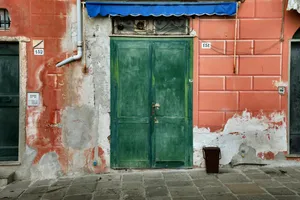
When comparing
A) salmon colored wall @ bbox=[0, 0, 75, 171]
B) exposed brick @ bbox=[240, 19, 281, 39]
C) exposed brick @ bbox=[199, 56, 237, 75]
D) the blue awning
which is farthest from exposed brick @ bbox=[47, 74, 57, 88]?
exposed brick @ bbox=[240, 19, 281, 39]

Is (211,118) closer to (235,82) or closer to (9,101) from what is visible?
(235,82)

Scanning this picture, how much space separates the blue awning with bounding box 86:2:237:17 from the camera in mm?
5582

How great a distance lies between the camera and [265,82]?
5.84 m

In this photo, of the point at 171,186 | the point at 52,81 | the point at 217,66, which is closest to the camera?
the point at 171,186

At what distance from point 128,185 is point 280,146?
304cm

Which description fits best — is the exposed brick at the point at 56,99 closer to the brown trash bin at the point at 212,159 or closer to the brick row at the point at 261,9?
the brown trash bin at the point at 212,159

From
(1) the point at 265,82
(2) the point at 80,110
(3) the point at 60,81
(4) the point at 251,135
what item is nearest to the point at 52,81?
(3) the point at 60,81

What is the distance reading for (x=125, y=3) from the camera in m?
5.60

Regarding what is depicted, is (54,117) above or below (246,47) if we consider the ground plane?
below

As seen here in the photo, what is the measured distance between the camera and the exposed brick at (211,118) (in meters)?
5.84

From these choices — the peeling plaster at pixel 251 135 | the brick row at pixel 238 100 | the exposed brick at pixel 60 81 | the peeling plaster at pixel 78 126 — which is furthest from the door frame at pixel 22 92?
the peeling plaster at pixel 251 135

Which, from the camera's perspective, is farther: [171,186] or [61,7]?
[61,7]

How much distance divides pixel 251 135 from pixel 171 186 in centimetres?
197

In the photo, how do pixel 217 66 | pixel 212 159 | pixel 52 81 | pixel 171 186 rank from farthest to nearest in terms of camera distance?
pixel 217 66, pixel 52 81, pixel 212 159, pixel 171 186
